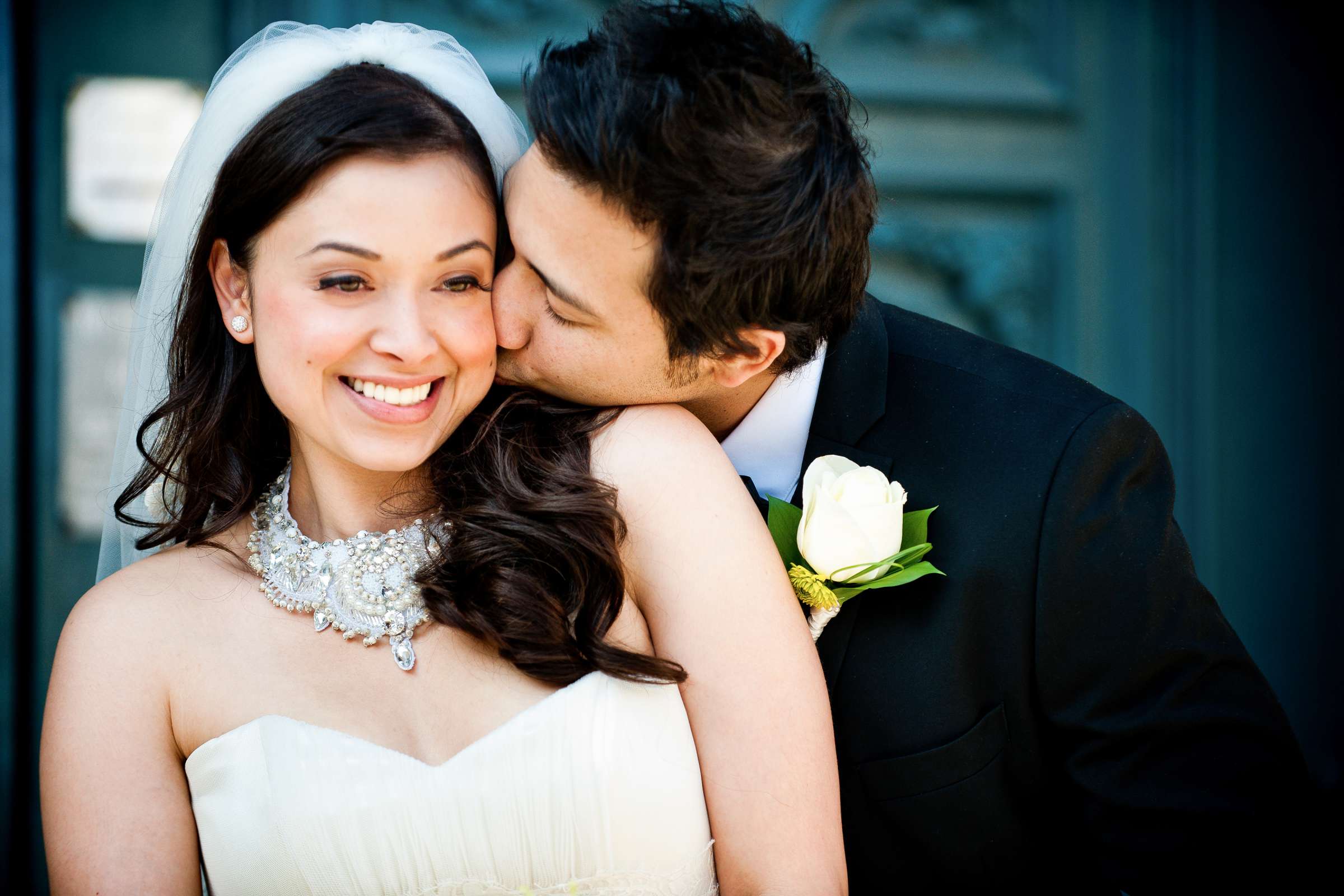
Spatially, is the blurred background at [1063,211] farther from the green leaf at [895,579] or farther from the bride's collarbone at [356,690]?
the green leaf at [895,579]

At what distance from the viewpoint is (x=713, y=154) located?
2.04 m

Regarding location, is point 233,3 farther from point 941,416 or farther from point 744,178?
point 941,416

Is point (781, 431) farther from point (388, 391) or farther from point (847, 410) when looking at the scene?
point (388, 391)

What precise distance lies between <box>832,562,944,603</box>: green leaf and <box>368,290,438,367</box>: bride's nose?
2.77 feet

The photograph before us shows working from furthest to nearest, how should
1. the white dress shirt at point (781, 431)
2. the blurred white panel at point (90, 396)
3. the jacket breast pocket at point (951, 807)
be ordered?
the blurred white panel at point (90, 396) → the white dress shirt at point (781, 431) → the jacket breast pocket at point (951, 807)

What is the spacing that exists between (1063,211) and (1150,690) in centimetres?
216

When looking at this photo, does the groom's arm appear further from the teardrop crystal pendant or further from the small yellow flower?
the teardrop crystal pendant

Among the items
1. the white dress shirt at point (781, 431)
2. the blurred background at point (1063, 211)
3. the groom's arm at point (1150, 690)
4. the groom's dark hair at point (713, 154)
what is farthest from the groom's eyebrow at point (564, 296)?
the blurred background at point (1063, 211)

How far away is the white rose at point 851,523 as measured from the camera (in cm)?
203

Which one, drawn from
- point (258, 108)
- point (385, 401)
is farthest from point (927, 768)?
point (258, 108)

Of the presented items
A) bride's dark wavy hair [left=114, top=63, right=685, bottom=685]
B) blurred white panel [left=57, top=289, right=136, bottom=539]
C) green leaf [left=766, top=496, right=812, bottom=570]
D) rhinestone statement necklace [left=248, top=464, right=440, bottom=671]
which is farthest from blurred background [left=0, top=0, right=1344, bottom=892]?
green leaf [left=766, top=496, right=812, bottom=570]

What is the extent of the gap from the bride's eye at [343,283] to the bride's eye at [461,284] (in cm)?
15

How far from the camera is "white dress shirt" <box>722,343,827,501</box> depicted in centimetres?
241

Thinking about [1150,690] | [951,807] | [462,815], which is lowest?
[951,807]
